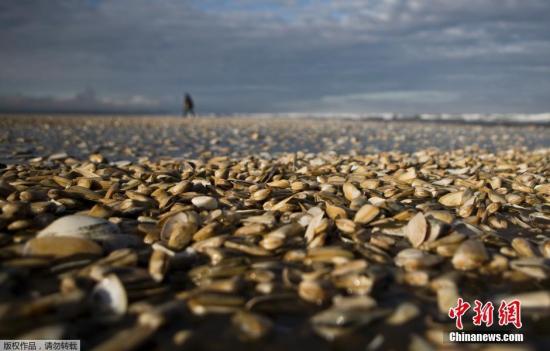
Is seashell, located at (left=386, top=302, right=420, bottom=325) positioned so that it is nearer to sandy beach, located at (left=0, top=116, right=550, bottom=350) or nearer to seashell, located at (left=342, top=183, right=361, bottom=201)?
sandy beach, located at (left=0, top=116, right=550, bottom=350)

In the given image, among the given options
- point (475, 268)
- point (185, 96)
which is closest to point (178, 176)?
point (475, 268)

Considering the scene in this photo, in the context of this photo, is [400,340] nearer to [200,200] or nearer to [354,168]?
[200,200]

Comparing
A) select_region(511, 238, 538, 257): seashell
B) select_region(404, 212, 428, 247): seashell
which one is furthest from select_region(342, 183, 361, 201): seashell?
select_region(511, 238, 538, 257): seashell

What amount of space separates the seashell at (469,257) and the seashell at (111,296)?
1650mm

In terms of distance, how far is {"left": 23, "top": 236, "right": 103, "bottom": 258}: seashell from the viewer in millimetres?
1961

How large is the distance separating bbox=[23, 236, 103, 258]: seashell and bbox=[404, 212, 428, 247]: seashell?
1.77 m

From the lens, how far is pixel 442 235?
Answer: 228 cm

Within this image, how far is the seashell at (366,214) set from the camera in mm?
2572

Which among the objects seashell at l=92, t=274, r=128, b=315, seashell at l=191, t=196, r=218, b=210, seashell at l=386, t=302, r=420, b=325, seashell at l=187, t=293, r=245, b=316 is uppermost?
seashell at l=191, t=196, r=218, b=210

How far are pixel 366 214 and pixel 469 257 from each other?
72cm

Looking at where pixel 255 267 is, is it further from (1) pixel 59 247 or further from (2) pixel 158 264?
(1) pixel 59 247

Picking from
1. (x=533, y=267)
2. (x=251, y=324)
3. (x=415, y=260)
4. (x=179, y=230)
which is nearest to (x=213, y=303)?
(x=251, y=324)

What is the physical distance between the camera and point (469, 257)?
202 cm

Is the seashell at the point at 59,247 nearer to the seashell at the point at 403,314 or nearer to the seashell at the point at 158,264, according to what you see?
the seashell at the point at 158,264
